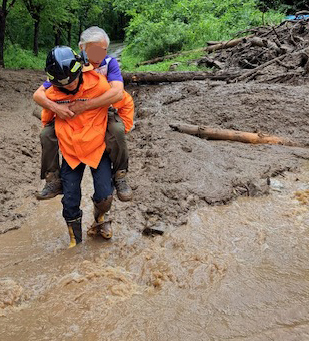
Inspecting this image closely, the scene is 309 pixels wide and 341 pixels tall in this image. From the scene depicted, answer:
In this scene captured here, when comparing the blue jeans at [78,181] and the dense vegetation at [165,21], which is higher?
the dense vegetation at [165,21]

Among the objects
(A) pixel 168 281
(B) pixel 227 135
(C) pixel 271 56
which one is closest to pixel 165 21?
(C) pixel 271 56

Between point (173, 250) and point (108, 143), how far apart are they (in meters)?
1.17

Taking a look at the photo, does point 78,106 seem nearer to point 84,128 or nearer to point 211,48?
point 84,128

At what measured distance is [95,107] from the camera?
2.94 metres

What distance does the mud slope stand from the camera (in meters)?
4.32

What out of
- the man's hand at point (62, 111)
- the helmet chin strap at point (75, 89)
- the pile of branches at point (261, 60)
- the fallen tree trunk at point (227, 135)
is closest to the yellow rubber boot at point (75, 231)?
the man's hand at point (62, 111)

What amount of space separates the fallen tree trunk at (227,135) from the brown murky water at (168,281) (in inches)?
95.9

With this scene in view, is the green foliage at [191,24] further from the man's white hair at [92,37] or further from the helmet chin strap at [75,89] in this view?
the helmet chin strap at [75,89]

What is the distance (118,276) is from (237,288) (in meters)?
0.95

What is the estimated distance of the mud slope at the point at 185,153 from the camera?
14.2 feet

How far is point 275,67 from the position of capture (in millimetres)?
9430

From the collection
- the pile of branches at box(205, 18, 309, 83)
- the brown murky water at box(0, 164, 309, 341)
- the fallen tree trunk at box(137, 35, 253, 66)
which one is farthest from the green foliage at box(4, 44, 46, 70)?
the brown murky water at box(0, 164, 309, 341)

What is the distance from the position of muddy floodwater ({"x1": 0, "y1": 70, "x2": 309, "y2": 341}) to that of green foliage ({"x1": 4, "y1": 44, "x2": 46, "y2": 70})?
11336 mm

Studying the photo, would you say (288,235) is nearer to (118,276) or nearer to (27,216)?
(118,276)
